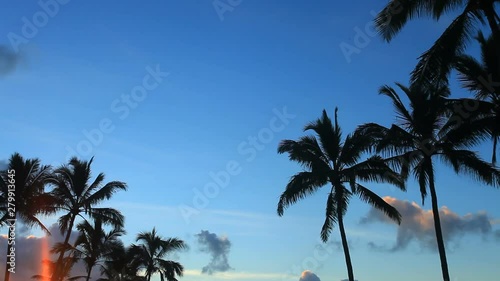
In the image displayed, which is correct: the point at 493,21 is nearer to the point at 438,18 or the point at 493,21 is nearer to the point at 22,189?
the point at 438,18

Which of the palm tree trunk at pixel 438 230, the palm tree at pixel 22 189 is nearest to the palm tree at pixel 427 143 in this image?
the palm tree trunk at pixel 438 230

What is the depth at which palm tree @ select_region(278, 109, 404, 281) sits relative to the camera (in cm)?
2984

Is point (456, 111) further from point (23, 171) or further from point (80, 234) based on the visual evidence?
point (80, 234)

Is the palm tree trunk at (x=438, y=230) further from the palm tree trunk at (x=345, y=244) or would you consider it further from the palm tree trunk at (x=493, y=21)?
→ the palm tree trunk at (x=493, y=21)

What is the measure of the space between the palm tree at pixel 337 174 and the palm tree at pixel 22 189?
1706cm

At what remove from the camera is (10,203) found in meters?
30.2

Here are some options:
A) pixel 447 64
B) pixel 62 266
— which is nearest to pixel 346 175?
pixel 447 64

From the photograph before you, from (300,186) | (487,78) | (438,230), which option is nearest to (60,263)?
(300,186)

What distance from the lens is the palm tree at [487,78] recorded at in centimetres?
2023

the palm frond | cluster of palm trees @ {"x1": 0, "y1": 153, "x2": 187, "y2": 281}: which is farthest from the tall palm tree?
the palm frond

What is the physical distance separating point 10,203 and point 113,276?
2168cm

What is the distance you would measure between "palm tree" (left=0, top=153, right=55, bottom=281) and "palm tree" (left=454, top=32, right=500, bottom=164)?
27.5 m

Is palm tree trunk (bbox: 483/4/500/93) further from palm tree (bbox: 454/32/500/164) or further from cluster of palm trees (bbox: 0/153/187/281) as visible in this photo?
cluster of palm trees (bbox: 0/153/187/281)

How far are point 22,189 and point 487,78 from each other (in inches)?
1142
